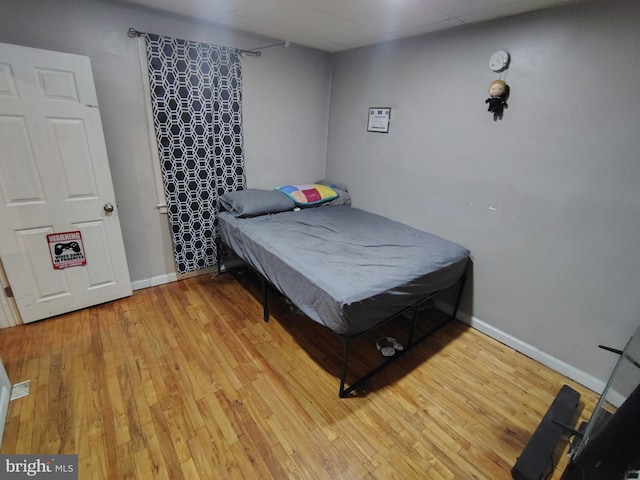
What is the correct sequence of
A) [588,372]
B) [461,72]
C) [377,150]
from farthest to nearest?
[377,150] < [461,72] < [588,372]

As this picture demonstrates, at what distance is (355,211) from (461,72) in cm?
158

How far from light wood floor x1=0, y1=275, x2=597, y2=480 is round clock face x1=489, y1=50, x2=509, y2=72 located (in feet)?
6.83

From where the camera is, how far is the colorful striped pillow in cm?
327

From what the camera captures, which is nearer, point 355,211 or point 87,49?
point 87,49

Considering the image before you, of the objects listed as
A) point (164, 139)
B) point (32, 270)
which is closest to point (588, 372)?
point (164, 139)

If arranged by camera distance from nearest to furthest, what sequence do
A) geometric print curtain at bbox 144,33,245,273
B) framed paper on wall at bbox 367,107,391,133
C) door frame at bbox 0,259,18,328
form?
door frame at bbox 0,259,18,328 → geometric print curtain at bbox 144,33,245,273 → framed paper on wall at bbox 367,107,391,133

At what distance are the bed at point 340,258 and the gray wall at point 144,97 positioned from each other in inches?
24.0

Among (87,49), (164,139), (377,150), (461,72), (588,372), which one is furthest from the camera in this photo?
(377,150)

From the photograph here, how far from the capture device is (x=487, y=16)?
6.86ft

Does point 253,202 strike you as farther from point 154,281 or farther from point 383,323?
point 383,323

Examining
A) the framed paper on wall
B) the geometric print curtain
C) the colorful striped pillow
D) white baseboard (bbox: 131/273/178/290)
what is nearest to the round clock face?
the framed paper on wall

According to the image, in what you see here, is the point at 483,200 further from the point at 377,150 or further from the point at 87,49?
the point at 87,49

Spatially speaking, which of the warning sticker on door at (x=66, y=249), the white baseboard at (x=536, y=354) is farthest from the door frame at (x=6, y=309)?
the white baseboard at (x=536, y=354)

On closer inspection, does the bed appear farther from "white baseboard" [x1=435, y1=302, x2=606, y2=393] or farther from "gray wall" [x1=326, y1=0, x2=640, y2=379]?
"gray wall" [x1=326, y1=0, x2=640, y2=379]
